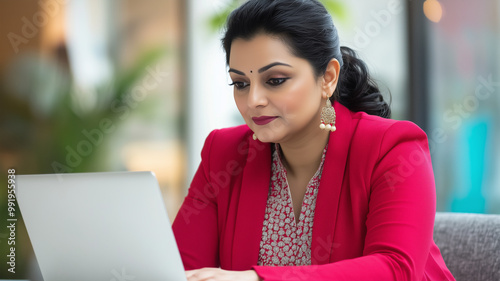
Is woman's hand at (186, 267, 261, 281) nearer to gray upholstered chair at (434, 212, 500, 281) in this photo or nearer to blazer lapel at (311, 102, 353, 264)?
blazer lapel at (311, 102, 353, 264)

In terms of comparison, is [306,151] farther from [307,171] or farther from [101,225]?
[101,225]

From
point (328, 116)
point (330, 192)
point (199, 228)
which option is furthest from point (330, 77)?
point (199, 228)

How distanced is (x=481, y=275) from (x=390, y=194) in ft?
1.37

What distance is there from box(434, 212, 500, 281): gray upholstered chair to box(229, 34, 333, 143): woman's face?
54 centimetres

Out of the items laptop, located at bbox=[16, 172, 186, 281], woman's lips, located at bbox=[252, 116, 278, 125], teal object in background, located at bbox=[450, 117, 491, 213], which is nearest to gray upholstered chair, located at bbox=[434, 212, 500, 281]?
woman's lips, located at bbox=[252, 116, 278, 125]

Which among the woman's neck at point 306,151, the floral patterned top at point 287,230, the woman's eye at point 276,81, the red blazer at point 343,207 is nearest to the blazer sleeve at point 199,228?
the red blazer at point 343,207

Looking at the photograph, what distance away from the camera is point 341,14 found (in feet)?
10.4

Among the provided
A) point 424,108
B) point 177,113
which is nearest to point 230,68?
point 424,108

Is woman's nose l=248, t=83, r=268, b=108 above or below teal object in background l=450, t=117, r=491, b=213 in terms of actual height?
above

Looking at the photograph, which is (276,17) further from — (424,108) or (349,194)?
(424,108)

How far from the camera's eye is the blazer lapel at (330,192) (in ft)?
4.66

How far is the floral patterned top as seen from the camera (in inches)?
60.2

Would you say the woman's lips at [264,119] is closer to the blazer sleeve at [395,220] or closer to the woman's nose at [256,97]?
the woman's nose at [256,97]

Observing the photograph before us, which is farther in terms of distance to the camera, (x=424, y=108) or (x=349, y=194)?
(x=424, y=108)
